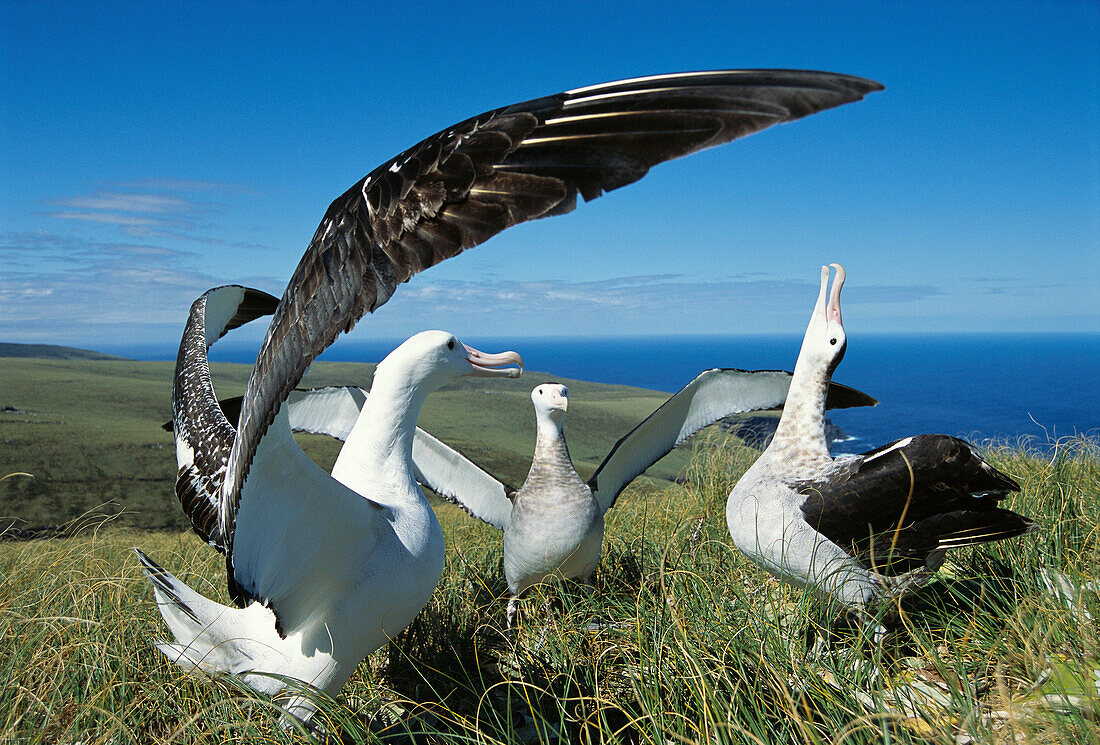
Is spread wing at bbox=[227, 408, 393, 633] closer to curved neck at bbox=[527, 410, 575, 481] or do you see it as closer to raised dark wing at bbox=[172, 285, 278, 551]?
raised dark wing at bbox=[172, 285, 278, 551]

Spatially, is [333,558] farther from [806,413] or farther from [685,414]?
[685,414]

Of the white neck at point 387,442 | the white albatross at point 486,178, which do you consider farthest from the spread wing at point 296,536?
the white neck at point 387,442

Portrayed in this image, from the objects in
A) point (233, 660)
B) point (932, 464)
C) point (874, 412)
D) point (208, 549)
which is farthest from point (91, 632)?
point (874, 412)

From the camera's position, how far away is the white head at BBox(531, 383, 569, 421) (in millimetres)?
4309

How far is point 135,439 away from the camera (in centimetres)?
2223

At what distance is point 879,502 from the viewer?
2947mm

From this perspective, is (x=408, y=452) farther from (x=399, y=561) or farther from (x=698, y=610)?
(x=698, y=610)

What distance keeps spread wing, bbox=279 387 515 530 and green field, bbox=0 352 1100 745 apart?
40 cm

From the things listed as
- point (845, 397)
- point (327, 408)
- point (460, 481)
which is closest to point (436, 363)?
point (460, 481)

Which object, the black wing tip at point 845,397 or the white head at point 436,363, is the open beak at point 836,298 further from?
the white head at point 436,363

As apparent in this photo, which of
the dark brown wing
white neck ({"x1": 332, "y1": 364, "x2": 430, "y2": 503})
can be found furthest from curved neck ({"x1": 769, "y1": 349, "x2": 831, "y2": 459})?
the dark brown wing

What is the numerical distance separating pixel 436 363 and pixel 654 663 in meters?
1.54

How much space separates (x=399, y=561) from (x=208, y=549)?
382 centimetres

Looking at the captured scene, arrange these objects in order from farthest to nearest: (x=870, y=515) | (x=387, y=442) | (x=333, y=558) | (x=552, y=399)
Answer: (x=552, y=399)
(x=870, y=515)
(x=387, y=442)
(x=333, y=558)
